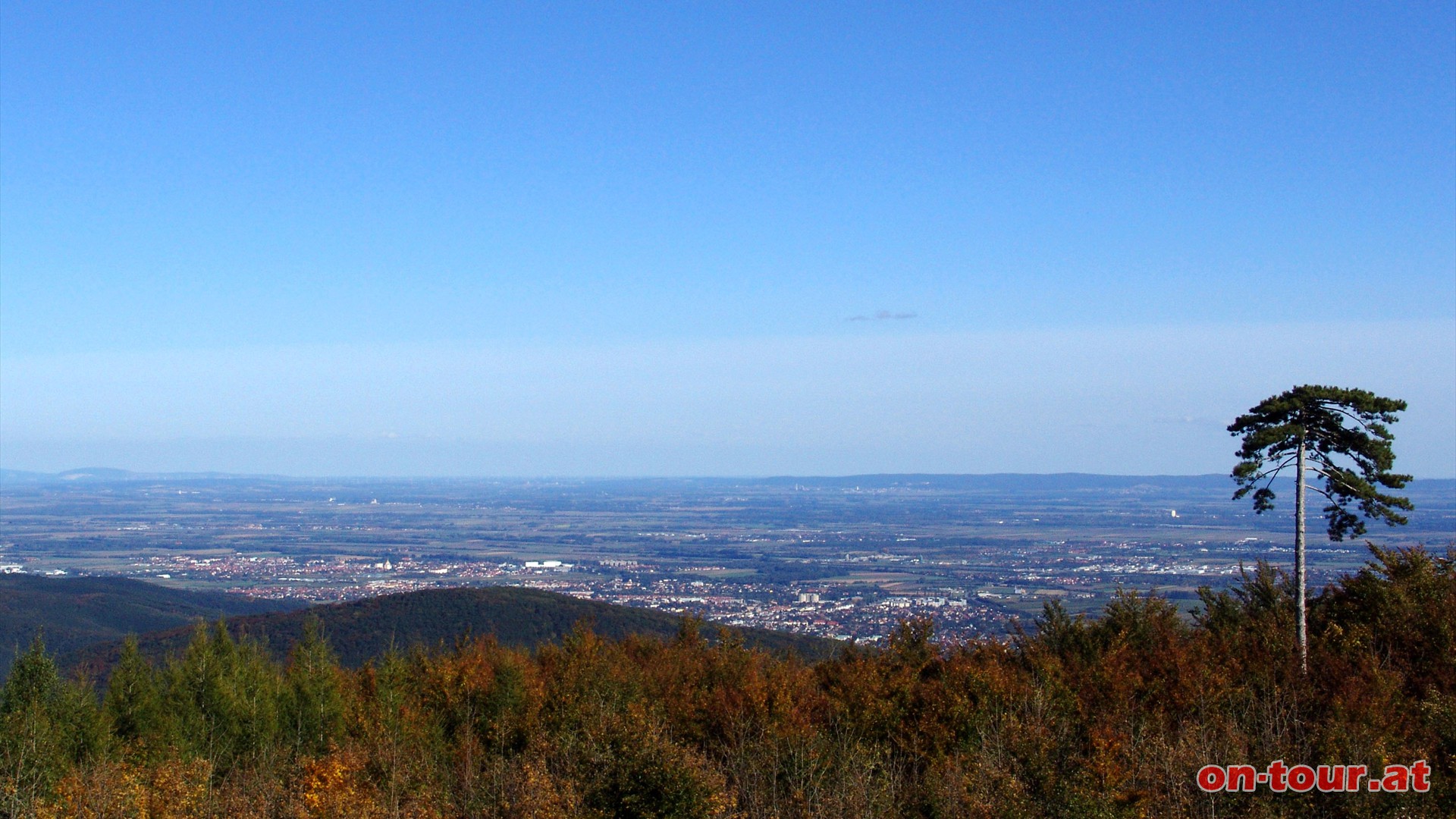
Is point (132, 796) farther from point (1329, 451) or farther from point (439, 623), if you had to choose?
point (439, 623)

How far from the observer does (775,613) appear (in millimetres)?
85812

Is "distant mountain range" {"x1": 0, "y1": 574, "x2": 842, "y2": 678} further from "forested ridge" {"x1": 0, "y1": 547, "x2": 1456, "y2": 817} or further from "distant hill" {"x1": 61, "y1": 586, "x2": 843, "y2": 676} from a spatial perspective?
"forested ridge" {"x1": 0, "y1": 547, "x2": 1456, "y2": 817}

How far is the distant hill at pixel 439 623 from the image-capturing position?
60281 millimetres

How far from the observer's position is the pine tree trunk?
2503 centimetres

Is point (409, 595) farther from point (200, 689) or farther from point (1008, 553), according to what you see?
point (1008, 553)

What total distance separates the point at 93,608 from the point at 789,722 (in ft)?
248

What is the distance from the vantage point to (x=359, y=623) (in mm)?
67625

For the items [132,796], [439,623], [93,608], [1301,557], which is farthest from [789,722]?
[93,608]

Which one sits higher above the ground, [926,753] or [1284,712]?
[1284,712]

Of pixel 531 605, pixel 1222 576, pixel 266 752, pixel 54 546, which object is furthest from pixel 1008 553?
pixel 54 546

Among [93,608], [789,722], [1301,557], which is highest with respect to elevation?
[1301,557]

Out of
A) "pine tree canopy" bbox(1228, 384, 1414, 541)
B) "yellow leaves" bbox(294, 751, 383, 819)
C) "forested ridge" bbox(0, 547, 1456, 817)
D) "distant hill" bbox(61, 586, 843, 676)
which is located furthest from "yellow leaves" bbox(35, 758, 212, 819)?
"distant hill" bbox(61, 586, 843, 676)

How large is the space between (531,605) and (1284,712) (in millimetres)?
54885

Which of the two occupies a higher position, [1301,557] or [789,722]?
[1301,557]
